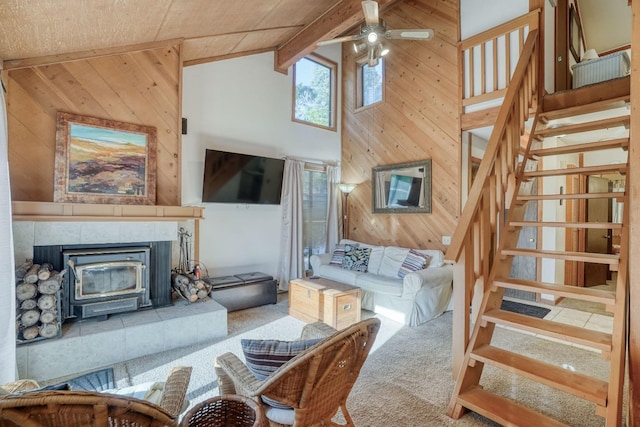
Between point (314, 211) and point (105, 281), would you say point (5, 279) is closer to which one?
point (105, 281)

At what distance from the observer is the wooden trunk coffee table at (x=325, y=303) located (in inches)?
142

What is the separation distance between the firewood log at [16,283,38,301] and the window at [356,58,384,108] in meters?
5.17

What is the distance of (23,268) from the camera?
2.64 meters

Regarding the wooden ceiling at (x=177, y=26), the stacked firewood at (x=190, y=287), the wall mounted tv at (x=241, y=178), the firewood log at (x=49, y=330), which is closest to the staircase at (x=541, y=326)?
the wooden ceiling at (x=177, y=26)

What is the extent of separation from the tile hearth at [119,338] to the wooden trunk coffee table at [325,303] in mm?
976

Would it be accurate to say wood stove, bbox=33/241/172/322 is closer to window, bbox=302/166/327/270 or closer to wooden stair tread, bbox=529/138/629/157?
window, bbox=302/166/327/270

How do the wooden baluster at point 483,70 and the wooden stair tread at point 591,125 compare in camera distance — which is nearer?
the wooden stair tread at point 591,125

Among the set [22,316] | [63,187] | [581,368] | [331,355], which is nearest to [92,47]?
[63,187]

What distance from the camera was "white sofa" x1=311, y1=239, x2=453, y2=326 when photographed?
384cm

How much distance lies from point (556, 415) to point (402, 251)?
265 centimetres

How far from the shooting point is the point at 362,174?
19.4ft

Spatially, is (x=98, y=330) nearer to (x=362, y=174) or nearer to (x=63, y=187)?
(x=63, y=187)

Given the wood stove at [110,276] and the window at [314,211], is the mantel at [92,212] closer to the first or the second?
the wood stove at [110,276]

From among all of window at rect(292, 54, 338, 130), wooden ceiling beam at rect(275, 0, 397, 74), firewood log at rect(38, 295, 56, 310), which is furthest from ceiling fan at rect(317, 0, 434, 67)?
→ firewood log at rect(38, 295, 56, 310)
